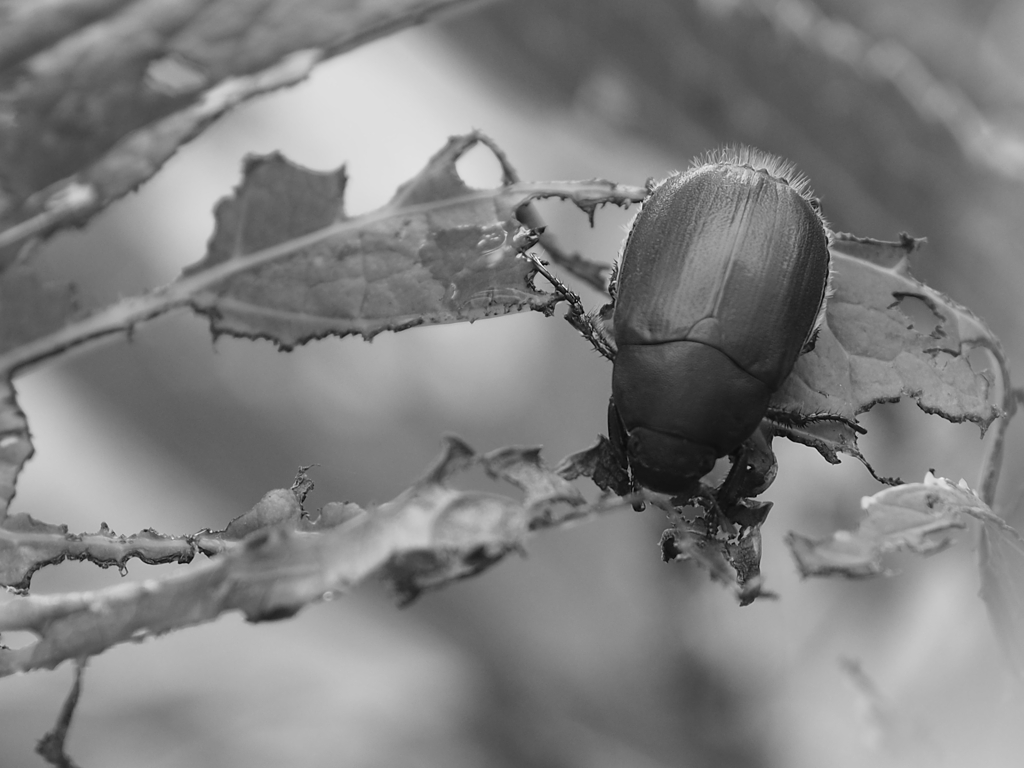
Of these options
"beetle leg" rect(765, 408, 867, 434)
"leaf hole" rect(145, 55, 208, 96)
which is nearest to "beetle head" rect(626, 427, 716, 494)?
"beetle leg" rect(765, 408, 867, 434)

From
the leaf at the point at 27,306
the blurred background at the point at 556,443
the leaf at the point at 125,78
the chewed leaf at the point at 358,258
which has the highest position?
the leaf at the point at 125,78

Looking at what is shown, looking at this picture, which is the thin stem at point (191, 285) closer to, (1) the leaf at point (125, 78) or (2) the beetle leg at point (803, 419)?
(1) the leaf at point (125, 78)

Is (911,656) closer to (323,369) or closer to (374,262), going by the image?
(374,262)

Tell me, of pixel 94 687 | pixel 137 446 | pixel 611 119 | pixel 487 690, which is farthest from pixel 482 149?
pixel 94 687

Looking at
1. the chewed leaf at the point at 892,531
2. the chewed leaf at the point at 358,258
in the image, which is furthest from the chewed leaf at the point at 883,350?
the chewed leaf at the point at 358,258

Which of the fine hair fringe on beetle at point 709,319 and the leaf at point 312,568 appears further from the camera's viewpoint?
the fine hair fringe on beetle at point 709,319

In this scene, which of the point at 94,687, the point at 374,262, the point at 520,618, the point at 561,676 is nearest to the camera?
the point at 374,262

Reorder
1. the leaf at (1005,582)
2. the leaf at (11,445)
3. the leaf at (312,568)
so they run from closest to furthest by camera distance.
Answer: the leaf at (312,568)
the leaf at (1005,582)
the leaf at (11,445)
